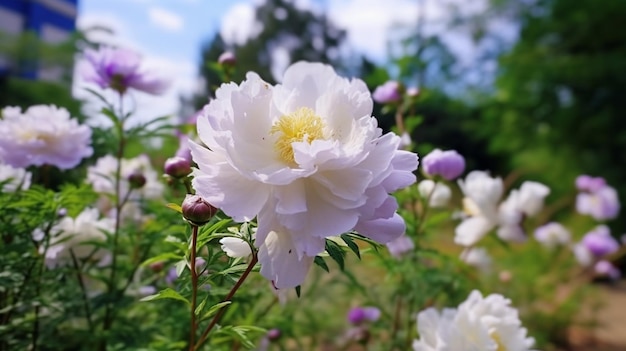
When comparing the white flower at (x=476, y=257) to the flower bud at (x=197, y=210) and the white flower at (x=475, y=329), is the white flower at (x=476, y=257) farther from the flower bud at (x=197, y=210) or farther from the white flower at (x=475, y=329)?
the flower bud at (x=197, y=210)

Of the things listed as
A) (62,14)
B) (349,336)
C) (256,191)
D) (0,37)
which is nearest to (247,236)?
(256,191)

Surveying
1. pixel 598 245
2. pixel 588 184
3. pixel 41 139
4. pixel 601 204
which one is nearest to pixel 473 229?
pixel 41 139

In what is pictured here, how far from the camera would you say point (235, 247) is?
447mm

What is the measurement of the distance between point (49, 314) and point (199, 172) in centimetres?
42

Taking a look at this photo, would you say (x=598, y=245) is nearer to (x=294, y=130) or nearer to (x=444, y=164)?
(x=444, y=164)

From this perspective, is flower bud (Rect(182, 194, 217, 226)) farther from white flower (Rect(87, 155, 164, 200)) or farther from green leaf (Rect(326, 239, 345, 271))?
white flower (Rect(87, 155, 164, 200))

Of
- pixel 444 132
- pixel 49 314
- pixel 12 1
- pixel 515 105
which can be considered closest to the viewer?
pixel 49 314

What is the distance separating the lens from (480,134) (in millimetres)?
5332

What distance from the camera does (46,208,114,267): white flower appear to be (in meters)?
0.68

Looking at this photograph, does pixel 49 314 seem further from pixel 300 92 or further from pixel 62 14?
pixel 62 14

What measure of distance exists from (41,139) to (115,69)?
13cm

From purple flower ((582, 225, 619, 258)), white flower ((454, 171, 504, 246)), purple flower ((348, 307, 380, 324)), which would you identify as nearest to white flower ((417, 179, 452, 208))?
Answer: white flower ((454, 171, 504, 246))

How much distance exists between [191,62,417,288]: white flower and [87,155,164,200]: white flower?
→ 41 centimetres

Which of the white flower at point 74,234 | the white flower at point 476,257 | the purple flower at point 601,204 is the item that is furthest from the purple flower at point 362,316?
the purple flower at point 601,204
